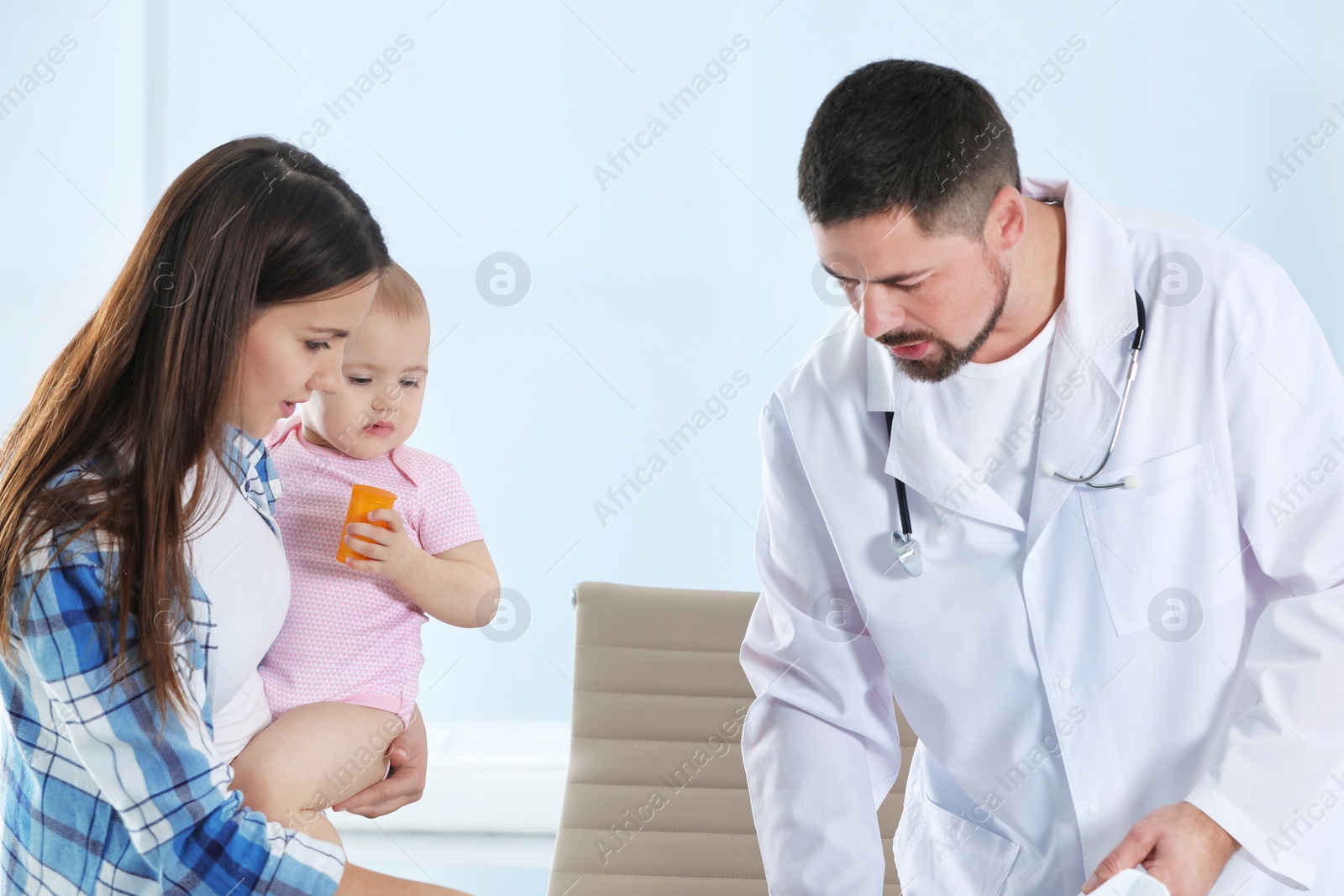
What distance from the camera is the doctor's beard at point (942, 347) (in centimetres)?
119

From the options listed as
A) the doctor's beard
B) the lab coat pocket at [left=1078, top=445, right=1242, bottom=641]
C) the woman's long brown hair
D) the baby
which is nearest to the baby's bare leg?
the baby

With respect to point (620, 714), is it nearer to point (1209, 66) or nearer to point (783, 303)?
point (783, 303)

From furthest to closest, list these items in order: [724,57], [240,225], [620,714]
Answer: [724,57], [620,714], [240,225]

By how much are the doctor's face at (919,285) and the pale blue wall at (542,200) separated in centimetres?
161

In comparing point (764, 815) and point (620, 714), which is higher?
point (764, 815)

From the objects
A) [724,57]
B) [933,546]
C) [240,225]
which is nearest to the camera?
[240,225]

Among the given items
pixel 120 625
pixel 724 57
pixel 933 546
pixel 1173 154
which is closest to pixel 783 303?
pixel 724 57

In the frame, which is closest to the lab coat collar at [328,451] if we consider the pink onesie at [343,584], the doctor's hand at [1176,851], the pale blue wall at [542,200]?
the pink onesie at [343,584]

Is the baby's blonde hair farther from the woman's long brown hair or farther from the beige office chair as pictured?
the beige office chair

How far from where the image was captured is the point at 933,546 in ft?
4.11

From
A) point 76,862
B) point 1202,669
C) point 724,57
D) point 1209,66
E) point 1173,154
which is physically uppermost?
point 1209,66

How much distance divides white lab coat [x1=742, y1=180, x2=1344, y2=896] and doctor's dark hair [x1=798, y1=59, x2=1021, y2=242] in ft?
0.55

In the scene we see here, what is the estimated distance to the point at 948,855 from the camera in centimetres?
129

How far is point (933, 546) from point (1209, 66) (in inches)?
79.6
